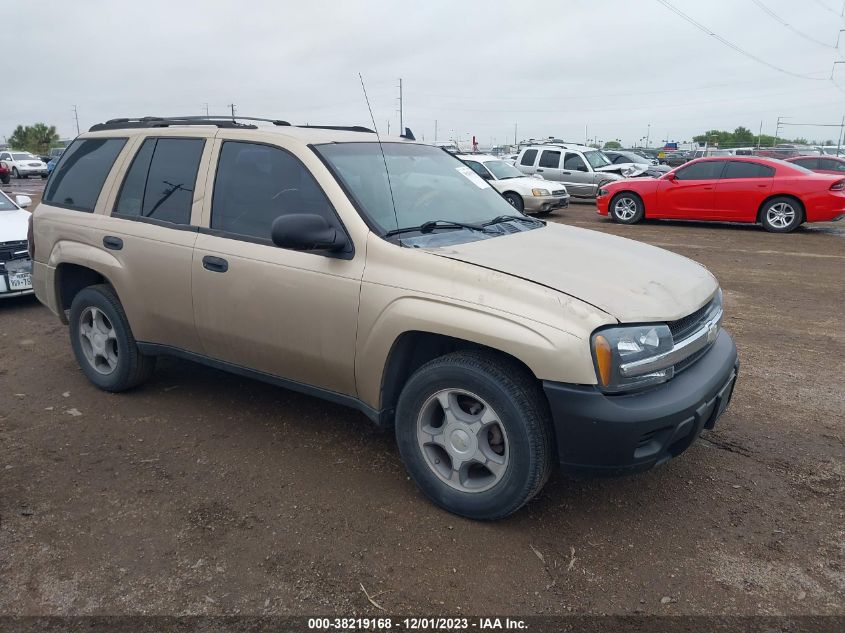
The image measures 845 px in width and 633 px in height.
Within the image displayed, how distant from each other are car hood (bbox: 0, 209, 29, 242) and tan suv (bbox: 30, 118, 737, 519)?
2817 millimetres

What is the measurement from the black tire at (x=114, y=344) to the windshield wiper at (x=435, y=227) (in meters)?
2.11

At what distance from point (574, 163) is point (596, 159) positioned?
86 centimetres

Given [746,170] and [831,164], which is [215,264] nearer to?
[746,170]

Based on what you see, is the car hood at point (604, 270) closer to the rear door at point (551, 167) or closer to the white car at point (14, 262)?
the white car at point (14, 262)

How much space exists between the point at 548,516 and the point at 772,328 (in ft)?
13.8

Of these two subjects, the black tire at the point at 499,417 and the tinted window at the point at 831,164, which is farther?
the tinted window at the point at 831,164

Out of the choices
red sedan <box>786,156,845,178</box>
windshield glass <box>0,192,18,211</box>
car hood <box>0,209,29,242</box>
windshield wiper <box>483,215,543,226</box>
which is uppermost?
red sedan <box>786,156,845,178</box>

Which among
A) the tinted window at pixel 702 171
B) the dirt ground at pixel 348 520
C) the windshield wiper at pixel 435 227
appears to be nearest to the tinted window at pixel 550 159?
the tinted window at pixel 702 171

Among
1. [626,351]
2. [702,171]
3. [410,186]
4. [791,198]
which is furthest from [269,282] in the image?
[702,171]

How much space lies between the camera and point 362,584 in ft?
8.83

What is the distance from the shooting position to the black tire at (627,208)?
14.5 metres

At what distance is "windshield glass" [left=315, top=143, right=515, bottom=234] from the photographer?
137 inches

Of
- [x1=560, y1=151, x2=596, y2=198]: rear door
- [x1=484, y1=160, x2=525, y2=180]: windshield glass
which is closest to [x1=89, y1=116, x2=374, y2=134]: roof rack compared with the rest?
[x1=484, y1=160, x2=525, y2=180]: windshield glass

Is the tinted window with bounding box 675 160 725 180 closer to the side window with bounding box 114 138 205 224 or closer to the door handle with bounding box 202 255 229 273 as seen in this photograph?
the side window with bounding box 114 138 205 224
